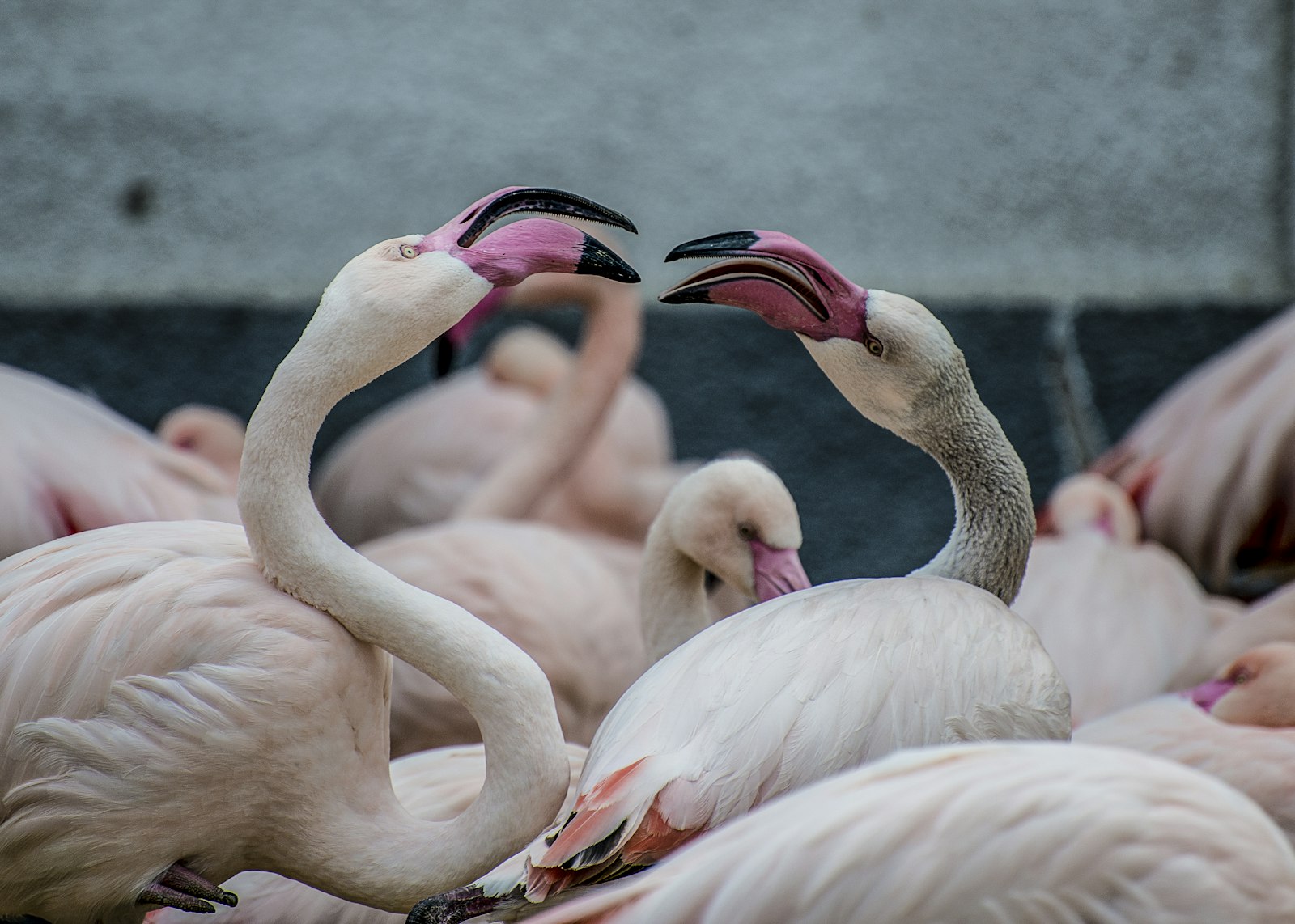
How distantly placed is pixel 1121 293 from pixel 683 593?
2.83 m

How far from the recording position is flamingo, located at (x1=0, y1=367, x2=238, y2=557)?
101 inches

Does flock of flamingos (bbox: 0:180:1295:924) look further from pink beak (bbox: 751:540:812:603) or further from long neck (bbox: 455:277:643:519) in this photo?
long neck (bbox: 455:277:643:519)

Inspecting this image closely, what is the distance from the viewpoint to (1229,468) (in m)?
3.35

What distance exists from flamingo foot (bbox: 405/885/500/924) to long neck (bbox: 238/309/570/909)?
0.06 meters

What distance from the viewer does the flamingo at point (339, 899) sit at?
1891mm

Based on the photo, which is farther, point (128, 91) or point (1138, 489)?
point (128, 91)

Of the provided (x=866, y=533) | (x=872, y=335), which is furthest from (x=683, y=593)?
(x=866, y=533)

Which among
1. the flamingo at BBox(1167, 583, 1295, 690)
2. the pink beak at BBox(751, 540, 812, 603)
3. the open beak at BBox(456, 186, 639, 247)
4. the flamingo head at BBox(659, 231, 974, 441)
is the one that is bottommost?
the flamingo at BBox(1167, 583, 1295, 690)

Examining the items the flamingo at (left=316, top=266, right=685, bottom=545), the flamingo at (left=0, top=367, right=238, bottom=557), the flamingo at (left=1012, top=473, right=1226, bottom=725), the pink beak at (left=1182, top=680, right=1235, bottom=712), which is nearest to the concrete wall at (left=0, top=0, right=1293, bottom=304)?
the flamingo at (left=316, top=266, right=685, bottom=545)

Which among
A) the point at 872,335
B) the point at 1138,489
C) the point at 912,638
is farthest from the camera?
the point at 1138,489

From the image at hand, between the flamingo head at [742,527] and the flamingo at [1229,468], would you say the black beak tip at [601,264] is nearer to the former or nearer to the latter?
the flamingo head at [742,527]

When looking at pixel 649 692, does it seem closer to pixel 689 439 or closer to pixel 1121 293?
pixel 689 439

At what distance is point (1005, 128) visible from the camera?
15.2 ft

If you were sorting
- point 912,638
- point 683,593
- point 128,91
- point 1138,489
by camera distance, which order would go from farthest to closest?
point 128,91
point 1138,489
point 683,593
point 912,638
